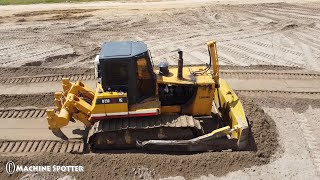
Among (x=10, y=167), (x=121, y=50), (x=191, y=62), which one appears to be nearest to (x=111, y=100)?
(x=121, y=50)

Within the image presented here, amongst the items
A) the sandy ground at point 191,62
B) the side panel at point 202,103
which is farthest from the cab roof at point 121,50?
the sandy ground at point 191,62

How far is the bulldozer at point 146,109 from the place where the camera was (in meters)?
7.52

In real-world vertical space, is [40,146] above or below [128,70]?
below

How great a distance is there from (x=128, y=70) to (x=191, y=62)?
21.2ft

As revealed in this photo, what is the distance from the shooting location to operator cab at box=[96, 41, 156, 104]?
7293 mm

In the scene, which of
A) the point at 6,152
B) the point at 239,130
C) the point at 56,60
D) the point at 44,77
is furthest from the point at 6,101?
the point at 239,130

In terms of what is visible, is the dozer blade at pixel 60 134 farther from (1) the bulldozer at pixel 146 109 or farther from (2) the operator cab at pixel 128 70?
(2) the operator cab at pixel 128 70

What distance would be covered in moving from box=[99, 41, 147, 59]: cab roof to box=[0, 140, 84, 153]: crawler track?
7.89 feet

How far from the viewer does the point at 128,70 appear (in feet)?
24.2

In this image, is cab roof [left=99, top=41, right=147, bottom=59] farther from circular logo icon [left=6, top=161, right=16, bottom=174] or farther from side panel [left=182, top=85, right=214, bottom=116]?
circular logo icon [left=6, top=161, right=16, bottom=174]

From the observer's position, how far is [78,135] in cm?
878

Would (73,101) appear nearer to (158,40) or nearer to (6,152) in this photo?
(6,152)

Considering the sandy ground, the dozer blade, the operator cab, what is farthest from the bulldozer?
the dozer blade

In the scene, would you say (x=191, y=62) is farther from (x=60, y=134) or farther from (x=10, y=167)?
(x=10, y=167)
